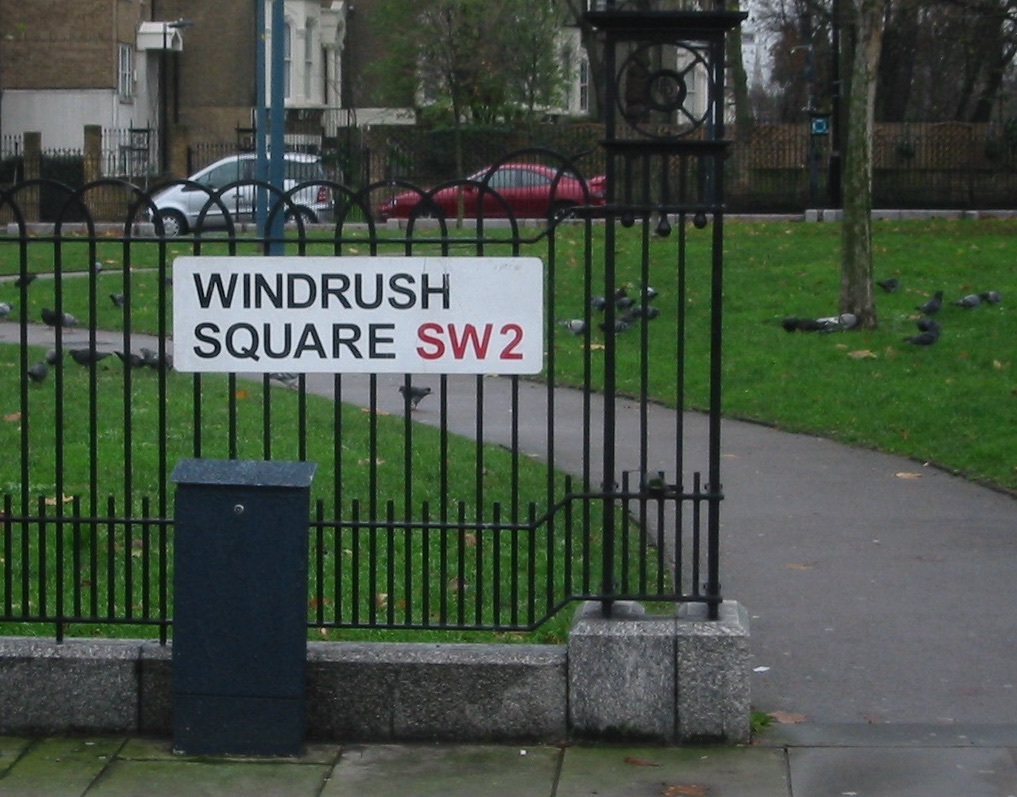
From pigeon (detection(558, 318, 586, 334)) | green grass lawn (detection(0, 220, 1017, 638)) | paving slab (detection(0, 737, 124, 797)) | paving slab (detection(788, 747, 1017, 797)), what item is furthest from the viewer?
pigeon (detection(558, 318, 586, 334))

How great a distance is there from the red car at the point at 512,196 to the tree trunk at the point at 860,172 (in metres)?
2.45

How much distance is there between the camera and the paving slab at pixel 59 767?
5.27m

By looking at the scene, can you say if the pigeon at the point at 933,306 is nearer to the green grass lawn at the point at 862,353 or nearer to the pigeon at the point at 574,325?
the green grass lawn at the point at 862,353

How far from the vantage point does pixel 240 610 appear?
5.56 m

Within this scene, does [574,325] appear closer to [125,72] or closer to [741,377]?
[741,377]

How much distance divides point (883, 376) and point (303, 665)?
875 centimetres

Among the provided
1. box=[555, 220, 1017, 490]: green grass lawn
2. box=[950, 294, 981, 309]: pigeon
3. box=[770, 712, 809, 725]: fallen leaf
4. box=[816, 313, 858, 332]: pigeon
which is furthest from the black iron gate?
box=[950, 294, 981, 309]: pigeon

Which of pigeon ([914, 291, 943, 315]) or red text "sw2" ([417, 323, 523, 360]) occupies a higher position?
red text "sw2" ([417, 323, 523, 360])

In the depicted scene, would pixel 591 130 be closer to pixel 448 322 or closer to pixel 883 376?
pixel 883 376

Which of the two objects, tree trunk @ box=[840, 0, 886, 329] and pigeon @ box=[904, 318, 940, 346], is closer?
pigeon @ box=[904, 318, 940, 346]

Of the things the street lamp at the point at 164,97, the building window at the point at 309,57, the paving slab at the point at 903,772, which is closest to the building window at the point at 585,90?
the building window at the point at 309,57

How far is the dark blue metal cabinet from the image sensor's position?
554cm

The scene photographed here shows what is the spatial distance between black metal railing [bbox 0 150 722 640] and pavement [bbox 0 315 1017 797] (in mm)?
455

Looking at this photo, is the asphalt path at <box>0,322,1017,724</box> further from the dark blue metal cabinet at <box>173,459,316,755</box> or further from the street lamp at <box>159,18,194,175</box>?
the street lamp at <box>159,18,194,175</box>
